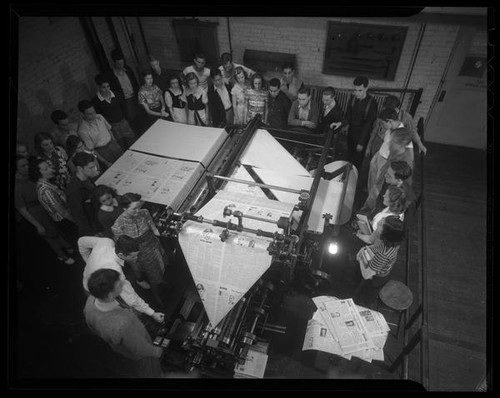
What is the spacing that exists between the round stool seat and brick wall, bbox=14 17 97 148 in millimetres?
6089

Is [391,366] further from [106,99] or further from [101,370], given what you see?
[106,99]

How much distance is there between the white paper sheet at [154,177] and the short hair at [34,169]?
642 mm

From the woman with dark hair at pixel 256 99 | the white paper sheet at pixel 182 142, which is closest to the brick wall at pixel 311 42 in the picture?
the woman with dark hair at pixel 256 99

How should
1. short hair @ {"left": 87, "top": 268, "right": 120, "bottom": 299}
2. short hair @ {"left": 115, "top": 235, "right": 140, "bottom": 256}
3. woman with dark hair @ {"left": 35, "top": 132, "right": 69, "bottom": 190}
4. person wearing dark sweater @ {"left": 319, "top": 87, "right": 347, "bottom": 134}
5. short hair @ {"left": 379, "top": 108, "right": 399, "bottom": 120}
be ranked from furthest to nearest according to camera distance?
person wearing dark sweater @ {"left": 319, "top": 87, "right": 347, "bottom": 134}, short hair @ {"left": 379, "top": 108, "right": 399, "bottom": 120}, woman with dark hair @ {"left": 35, "top": 132, "right": 69, "bottom": 190}, short hair @ {"left": 115, "top": 235, "right": 140, "bottom": 256}, short hair @ {"left": 87, "top": 268, "right": 120, "bottom": 299}

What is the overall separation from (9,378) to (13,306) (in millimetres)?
399

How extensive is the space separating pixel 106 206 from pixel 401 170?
11.0ft

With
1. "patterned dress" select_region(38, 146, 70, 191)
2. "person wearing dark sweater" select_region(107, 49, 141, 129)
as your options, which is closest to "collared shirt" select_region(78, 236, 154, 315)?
"patterned dress" select_region(38, 146, 70, 191)

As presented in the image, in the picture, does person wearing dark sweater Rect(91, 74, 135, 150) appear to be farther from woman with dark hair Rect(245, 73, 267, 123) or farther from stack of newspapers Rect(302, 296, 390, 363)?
stack of newspapers Rect(302, 296, 390, 363)

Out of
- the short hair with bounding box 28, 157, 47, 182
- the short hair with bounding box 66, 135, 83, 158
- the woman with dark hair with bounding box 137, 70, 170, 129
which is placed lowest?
the short hair with bounding box 28, 157, 47, 182

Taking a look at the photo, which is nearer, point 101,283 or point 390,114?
point 101,283

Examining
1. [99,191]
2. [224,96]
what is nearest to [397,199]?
[99,191]

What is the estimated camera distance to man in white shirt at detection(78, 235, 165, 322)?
2.96 m

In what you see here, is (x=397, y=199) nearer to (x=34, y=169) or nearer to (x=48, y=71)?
A: (x=34, y=169)

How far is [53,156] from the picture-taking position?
406cm
